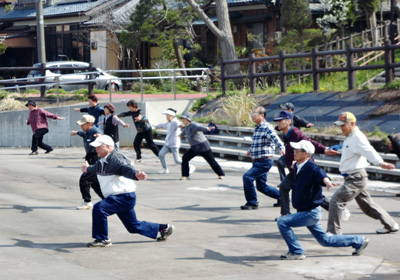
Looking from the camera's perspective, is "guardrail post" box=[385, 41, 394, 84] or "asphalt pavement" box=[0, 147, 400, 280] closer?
"asphalt pavement" box=[0, 147, 400, 280]

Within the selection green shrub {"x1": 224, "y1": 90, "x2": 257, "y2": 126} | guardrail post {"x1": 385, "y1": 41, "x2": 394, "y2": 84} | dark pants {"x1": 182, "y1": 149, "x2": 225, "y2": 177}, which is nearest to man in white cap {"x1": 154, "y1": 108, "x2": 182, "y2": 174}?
dark pants {"x1": 182, "y1": 149, "x2": 225, "y2": 177}

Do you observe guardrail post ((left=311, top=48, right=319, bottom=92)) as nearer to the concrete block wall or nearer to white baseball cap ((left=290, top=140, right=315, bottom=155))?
the concrete block wall

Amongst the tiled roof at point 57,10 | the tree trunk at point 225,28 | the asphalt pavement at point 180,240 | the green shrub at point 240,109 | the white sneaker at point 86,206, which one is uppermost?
the tiled roof at point 57,10

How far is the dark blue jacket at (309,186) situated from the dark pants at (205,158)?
649 cm

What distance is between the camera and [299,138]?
Answer: 10.6 metres

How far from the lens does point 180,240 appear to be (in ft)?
31.4

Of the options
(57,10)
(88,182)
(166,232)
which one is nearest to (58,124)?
(88,182)

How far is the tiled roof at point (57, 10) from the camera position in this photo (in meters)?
41.7

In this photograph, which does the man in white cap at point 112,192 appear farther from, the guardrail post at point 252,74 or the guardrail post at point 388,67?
the guardrail post at point 252,74

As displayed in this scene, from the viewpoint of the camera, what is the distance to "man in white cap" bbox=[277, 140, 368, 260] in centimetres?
824

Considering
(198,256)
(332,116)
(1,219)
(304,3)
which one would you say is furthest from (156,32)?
(198,256)

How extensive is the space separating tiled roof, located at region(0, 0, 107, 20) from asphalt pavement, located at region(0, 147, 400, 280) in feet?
92.5

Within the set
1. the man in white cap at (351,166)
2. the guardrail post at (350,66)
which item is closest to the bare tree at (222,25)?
the guardrail post at (350,66)

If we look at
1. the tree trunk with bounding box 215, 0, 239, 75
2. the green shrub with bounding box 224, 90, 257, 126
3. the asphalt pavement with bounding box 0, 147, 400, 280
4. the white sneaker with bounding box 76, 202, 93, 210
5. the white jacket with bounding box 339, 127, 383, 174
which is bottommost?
the asphalt pavement with bounding box 0, 147, 400, 280
